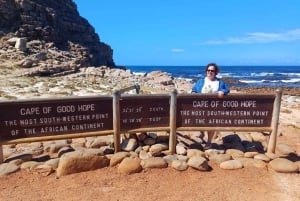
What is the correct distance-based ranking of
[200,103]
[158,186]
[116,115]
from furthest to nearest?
[200,103] → [116,115] → [158,186]

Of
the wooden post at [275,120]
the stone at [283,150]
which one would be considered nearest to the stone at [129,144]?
the wooden post at [275,120]

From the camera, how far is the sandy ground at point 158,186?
18.1 ft

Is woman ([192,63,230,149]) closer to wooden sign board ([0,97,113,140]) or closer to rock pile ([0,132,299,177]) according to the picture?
rock pile ([0,132,299,177])

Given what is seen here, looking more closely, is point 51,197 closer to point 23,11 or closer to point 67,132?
point 67,132

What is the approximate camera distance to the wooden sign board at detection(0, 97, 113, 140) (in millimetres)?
6371

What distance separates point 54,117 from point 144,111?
6.15ft

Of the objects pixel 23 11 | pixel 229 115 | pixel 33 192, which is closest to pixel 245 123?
pixel 229 115

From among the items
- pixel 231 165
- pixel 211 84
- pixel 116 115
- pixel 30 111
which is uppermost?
pixel 211 84

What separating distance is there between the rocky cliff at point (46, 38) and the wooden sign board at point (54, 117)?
22.0 metres

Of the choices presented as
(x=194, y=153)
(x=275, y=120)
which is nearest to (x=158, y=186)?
(x=194, y=153)

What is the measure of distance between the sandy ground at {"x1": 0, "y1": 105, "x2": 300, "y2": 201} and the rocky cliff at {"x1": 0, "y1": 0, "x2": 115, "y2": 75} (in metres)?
22.9

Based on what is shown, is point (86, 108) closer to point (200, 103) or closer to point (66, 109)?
point (66, 109)

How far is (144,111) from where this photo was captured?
7.07 metres

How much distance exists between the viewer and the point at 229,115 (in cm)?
725
